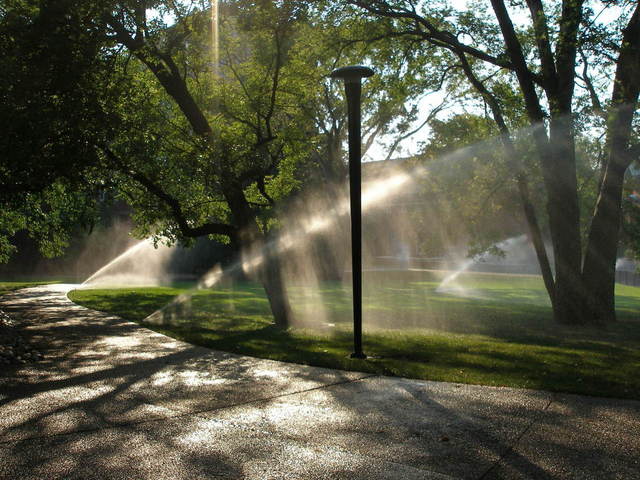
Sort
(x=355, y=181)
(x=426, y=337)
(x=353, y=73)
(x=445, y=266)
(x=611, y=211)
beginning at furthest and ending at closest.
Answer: (x=445, y=266) → (x=611, y=211) → (x=426, y=337) → (x=355, y=181) → (x=353, y=73)

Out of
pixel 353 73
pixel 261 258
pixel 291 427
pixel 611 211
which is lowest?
pixel 291 427

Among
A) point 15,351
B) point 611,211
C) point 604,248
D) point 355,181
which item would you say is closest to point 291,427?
point 355,181

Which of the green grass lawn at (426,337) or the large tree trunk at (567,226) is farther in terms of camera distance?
the large tree trunk at (567,226)

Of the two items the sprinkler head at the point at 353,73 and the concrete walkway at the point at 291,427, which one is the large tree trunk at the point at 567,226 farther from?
the concrete walkway at the point at 291,427

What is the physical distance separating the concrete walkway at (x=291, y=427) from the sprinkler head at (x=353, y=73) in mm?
4125

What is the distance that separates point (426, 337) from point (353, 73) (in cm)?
517

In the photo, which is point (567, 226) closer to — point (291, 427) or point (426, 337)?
point (426, 337)

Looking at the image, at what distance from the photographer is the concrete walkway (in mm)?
4375

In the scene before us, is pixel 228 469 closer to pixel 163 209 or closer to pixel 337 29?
pixel 163 209

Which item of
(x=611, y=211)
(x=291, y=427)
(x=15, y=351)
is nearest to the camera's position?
(x=291, y=427)

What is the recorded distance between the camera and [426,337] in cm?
1172

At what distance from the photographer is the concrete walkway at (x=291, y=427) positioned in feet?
14.4

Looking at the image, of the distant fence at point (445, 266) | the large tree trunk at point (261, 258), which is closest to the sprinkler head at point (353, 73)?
the large tree trunk at point (261, 258)

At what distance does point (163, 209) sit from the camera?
47.8 feet
